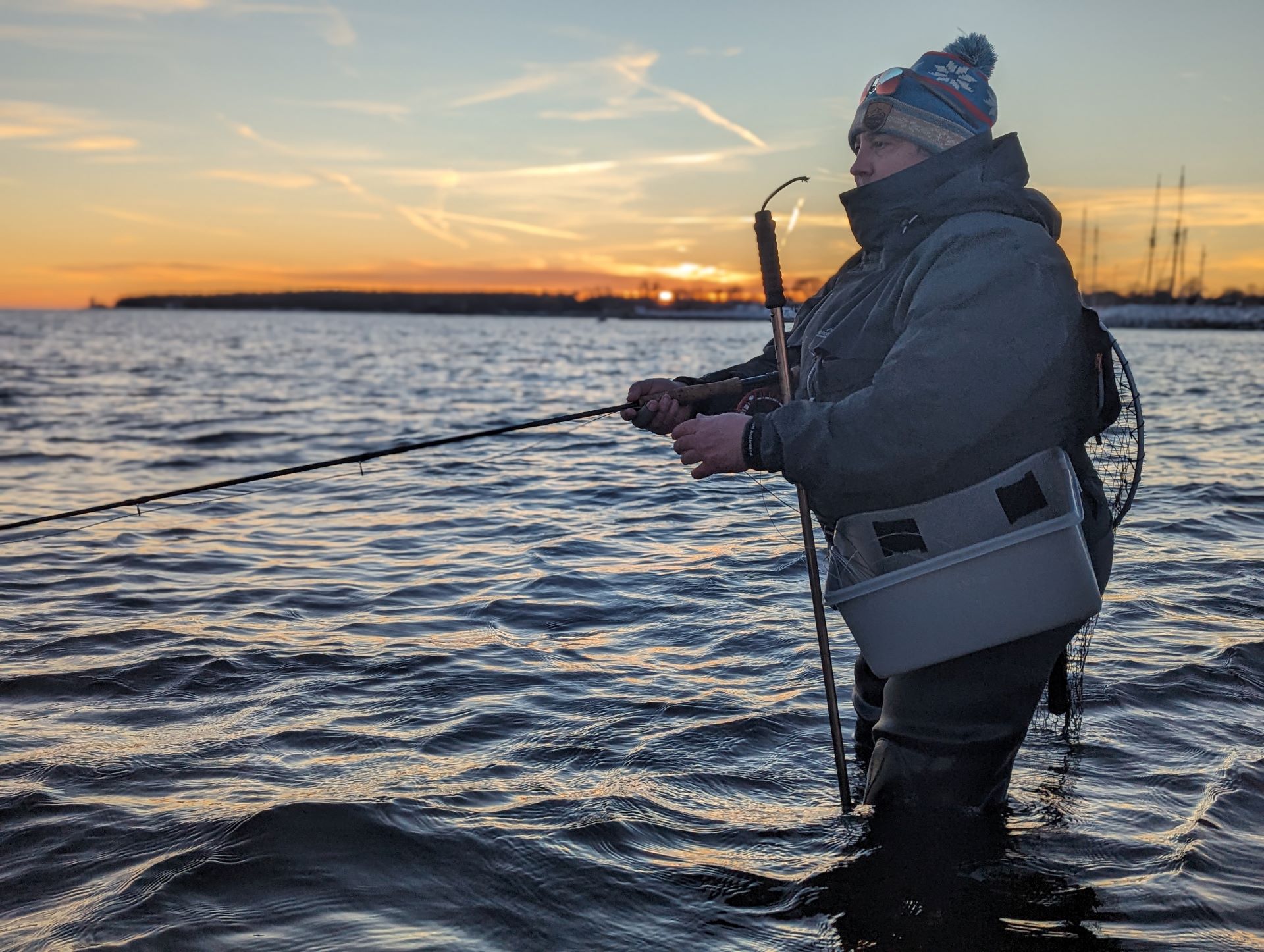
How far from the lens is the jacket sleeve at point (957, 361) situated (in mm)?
3104

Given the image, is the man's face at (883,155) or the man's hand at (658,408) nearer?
the man's face at (883,155)

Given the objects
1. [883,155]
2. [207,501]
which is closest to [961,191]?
[883,155]

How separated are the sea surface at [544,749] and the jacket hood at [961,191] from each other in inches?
79.6

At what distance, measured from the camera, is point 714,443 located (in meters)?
3.40

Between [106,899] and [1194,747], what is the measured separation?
4.48 metres

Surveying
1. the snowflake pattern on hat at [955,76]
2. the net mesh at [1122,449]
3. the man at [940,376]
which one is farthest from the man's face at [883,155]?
the net mesh at [1122,449]

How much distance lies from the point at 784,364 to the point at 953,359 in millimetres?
745

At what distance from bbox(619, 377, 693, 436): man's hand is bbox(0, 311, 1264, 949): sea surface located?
60.3 inches

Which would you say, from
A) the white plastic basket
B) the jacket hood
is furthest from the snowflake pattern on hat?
the white plastic basket

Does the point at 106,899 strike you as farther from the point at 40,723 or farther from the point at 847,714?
the point at 847,714

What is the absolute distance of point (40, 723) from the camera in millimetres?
5348

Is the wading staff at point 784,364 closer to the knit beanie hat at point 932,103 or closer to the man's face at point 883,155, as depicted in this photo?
the man's face at point 883,155

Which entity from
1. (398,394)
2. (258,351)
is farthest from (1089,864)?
(258,351)

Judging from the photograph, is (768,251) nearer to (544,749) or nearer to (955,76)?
(955,76)
